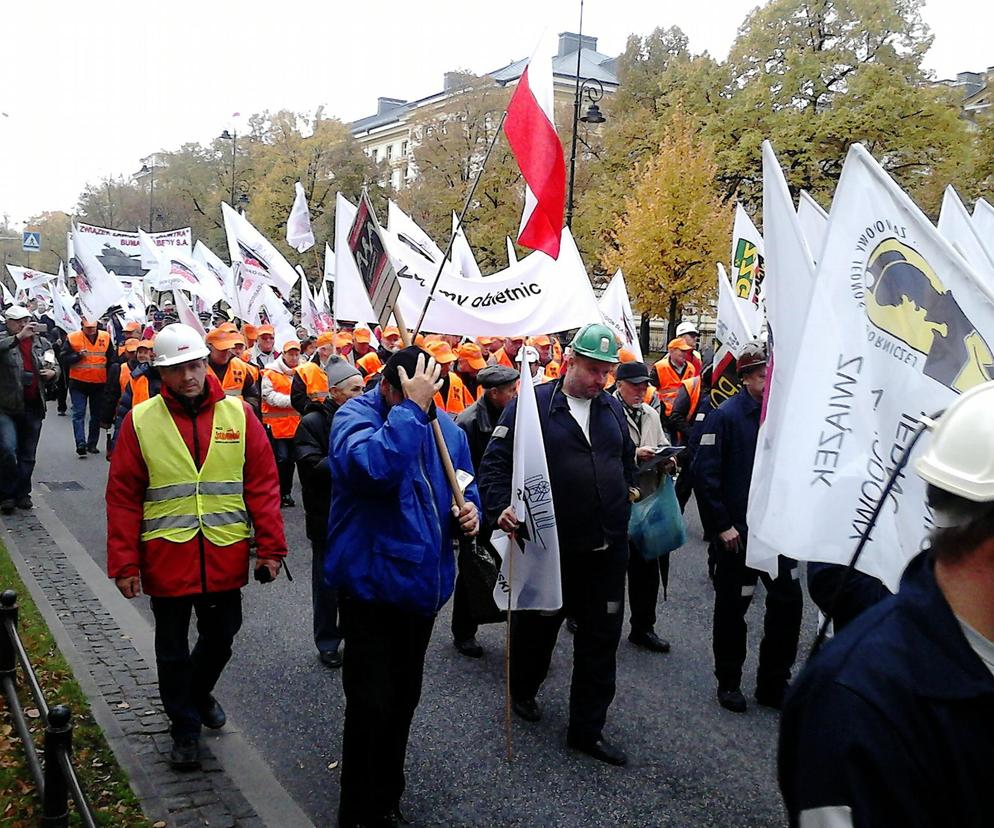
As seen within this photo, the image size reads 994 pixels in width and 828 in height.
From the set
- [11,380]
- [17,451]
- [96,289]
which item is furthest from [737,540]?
[96,289]

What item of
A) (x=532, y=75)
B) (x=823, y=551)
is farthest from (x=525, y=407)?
(x=823, y=551)

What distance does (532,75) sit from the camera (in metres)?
4.75

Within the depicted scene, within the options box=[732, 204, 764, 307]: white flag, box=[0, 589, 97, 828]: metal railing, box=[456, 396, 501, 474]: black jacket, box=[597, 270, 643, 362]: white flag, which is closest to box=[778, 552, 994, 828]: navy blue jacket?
box=[0, 589, 97, 828]: metal railing

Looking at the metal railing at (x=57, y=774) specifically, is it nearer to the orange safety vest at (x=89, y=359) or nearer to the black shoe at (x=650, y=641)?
the black shoe at (x=650, y=641)

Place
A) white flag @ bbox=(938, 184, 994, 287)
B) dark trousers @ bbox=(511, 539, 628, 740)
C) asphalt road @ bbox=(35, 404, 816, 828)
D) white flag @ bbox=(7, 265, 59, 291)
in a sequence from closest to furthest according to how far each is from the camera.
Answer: asphalt road @ bbox=(35, 404, 816, 828)
white flag @ bbox=(938, 184, 994, 287)
dark trousers @ bbox=(511, 539, 628, 740)
white flag @ bbox=(7, 265, 59, 291)

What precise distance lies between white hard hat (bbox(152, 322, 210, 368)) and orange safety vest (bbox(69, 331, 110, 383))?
33.8 feet

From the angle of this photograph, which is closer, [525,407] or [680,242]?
[525,407]

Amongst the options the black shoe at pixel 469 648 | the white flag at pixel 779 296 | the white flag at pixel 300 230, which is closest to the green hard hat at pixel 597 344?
the white flag at pixel 779 296

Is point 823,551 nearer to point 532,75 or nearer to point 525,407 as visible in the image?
point 525,407

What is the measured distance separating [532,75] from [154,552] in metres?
3.06

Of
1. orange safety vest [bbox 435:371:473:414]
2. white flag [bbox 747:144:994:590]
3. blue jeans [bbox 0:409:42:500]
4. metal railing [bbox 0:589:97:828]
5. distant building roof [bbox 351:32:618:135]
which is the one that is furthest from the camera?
distant building roof [bbox 351:32:618:135]

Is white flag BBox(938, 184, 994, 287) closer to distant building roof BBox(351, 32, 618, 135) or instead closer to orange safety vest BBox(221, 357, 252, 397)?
orange safety vest BBox(221, 357, 252, 397)

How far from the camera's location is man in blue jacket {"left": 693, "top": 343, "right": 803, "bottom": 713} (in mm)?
5078

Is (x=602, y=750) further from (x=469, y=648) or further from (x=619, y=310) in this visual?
(x=619, y=310)
